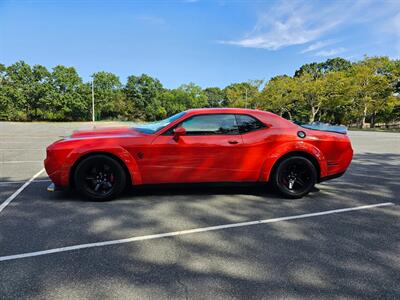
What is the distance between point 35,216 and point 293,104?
4986 centimetres

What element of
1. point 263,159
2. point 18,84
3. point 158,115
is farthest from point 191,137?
point 158,115

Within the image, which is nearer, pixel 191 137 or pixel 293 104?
pixel 191 137

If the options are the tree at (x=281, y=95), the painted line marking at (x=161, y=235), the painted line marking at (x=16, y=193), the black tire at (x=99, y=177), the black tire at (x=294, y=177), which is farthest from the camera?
the tree at (x=281, y=95)

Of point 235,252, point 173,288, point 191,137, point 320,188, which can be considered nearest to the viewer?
point 173,288

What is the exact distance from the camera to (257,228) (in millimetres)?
3303

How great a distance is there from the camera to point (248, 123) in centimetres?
450

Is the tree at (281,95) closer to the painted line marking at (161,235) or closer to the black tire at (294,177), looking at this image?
the black tire at (294,177)

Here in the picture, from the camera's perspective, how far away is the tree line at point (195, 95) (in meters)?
38.2

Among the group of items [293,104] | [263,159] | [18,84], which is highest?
[18,84]

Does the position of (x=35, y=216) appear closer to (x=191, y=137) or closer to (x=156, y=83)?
(x=191, y=137)

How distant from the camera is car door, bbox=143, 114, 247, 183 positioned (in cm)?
419

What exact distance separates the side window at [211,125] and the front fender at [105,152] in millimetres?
947

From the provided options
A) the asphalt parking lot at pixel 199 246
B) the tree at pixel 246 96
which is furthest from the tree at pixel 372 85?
the asphalt parking lot at pixel 199 246

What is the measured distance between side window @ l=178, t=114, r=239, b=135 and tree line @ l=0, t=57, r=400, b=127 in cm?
3748
